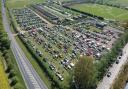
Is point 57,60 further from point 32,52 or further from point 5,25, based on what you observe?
point 5,25

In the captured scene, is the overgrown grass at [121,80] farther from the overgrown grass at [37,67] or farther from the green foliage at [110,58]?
the overgrown grass at [37,67]

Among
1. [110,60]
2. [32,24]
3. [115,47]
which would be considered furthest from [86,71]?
[32,24]

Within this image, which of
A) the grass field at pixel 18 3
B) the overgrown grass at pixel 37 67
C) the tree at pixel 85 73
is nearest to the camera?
the tree at pixel 85 73

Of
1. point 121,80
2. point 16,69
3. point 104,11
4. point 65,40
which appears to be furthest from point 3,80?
point 104,11

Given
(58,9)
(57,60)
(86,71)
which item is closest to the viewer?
(86,71)

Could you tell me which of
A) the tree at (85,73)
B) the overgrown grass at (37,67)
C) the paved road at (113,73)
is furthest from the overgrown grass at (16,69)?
the paved road at (113,73)

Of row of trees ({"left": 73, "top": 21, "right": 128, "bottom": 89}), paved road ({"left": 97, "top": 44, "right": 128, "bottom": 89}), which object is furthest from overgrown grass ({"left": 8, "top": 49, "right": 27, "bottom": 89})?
paved road ({"left": 97, "top": 44, "right": 128, "bottom": 89})

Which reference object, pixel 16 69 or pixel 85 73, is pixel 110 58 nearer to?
pixel 85 73
